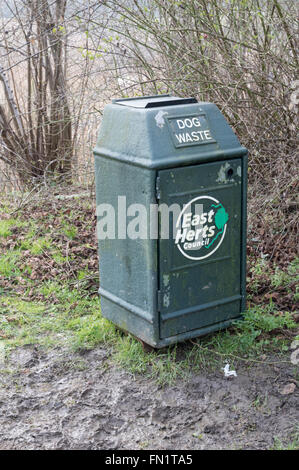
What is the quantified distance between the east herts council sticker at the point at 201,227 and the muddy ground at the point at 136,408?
78 cm

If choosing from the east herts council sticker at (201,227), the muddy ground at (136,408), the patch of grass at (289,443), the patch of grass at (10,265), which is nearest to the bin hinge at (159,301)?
the east herts council sticker at (201,227)

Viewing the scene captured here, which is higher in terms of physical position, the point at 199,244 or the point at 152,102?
the point at 152,102

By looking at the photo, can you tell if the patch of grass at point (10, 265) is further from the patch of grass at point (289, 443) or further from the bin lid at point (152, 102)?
the patch of grass at point (289, 443)

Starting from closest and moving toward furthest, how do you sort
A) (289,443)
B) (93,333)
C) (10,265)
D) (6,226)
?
(289,443) → (93,333) → (10,265) → (6,226)

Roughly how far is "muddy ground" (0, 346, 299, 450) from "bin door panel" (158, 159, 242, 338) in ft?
1.36

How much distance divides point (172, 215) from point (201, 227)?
0.75 feet

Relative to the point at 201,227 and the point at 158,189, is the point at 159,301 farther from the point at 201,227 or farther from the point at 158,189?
the point at 158,189

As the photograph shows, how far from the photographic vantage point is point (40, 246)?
18.4 feet

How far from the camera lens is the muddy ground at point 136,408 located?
3.18 metres

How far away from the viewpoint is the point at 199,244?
12.0 ft

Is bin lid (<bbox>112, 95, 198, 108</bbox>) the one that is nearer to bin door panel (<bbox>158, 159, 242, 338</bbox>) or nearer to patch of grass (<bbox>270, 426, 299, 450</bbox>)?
bin door panel (<bbox>158, 159, 242, 338</bbox>)

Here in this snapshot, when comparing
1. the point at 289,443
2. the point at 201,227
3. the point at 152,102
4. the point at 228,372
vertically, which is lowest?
the point at 289,443

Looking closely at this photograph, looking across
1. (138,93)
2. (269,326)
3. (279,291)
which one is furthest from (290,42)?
(269,326)

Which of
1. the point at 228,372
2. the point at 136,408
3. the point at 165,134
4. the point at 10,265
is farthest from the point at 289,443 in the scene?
the point at 10,265
